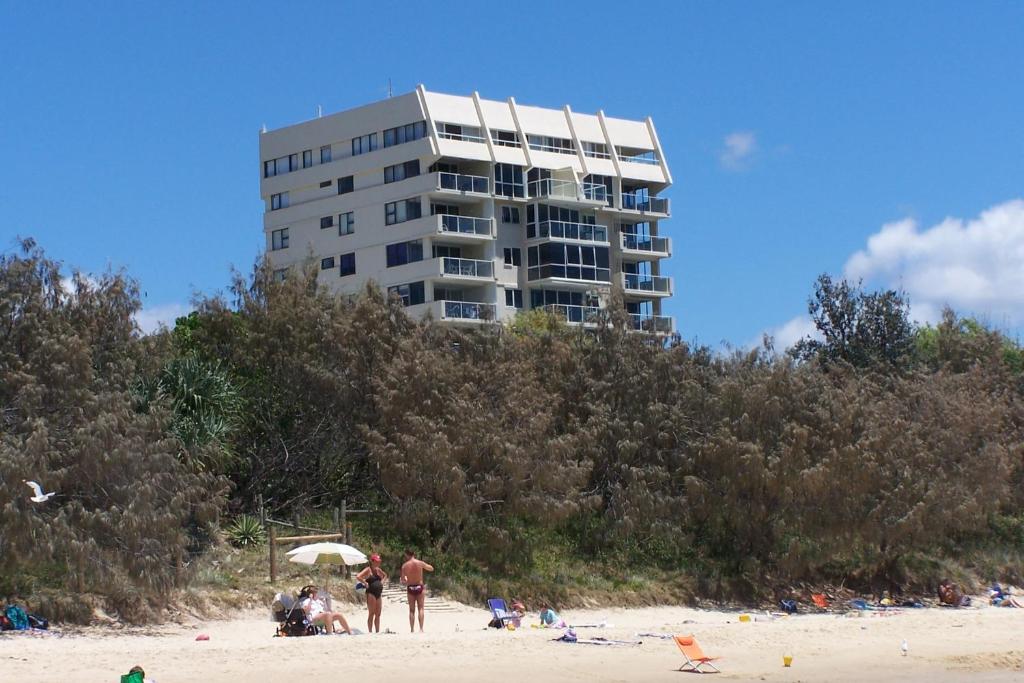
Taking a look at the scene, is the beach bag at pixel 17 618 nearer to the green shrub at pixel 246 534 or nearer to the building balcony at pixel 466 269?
the green shrub at pixel 246 534

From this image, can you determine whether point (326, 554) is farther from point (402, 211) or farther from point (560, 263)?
point (560, 263)

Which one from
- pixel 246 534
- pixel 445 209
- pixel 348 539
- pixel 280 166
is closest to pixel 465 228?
pixel 445 209

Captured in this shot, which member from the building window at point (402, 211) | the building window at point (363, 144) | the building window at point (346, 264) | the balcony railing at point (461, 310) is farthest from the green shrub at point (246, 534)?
the building window at point (363, 144)

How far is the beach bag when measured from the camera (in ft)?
89.4

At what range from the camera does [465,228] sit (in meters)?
76.9

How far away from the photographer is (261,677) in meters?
22.3

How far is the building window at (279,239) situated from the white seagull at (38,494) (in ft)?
178

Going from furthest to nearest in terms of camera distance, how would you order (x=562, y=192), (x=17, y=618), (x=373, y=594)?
(x=562, y=192) < (x=373, y=594) < (x=17, y=618)

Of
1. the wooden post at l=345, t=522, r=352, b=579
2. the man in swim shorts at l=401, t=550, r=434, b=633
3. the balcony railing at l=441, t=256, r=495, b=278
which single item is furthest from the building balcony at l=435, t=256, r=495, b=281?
the man in swim shorts at l=401, t=550, r=434, b=633

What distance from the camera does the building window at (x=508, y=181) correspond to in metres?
78.6

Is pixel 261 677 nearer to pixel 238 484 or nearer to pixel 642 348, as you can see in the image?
pixel 238 484

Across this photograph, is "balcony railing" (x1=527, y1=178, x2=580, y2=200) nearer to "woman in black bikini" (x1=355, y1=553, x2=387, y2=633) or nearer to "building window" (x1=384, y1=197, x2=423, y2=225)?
"building window" (x1=384, y1=197, x2=423, y2=225)

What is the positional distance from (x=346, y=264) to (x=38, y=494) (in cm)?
5174

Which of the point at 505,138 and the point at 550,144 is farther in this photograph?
the point at 550,144
